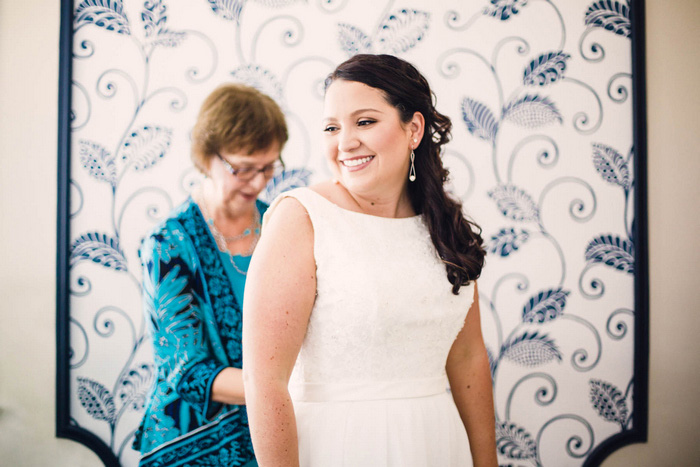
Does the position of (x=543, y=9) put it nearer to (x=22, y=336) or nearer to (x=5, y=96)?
(x=5, y=96)

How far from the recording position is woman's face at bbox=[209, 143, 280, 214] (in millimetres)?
1442

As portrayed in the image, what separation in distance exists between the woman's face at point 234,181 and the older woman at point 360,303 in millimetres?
530

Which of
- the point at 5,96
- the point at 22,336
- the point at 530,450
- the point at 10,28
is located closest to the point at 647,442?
the point at 530,450

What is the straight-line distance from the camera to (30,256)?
1635 mm

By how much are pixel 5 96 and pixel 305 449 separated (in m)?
1.66

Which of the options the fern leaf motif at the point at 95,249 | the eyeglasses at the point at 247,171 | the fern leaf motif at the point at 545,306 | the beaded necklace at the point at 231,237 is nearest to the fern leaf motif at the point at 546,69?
the fern leaf motif at the point at 545,306

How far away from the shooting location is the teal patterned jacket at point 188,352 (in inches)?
46.7

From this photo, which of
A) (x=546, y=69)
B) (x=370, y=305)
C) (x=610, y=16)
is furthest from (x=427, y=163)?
(x=610, y=16)

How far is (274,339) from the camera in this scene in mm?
816

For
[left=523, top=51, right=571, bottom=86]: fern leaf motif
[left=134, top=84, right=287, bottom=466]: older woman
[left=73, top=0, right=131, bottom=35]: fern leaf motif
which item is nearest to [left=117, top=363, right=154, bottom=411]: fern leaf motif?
[left=134, top=84, right=287, bottom=466]: older woman

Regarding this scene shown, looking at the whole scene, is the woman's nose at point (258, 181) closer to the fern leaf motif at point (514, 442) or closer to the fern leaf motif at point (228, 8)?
the fern leaf motif at point (228, 8)

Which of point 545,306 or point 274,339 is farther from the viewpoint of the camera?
point 545,306

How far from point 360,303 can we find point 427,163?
16.3 inches

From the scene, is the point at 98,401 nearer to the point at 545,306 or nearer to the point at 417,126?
the point at 417,126
